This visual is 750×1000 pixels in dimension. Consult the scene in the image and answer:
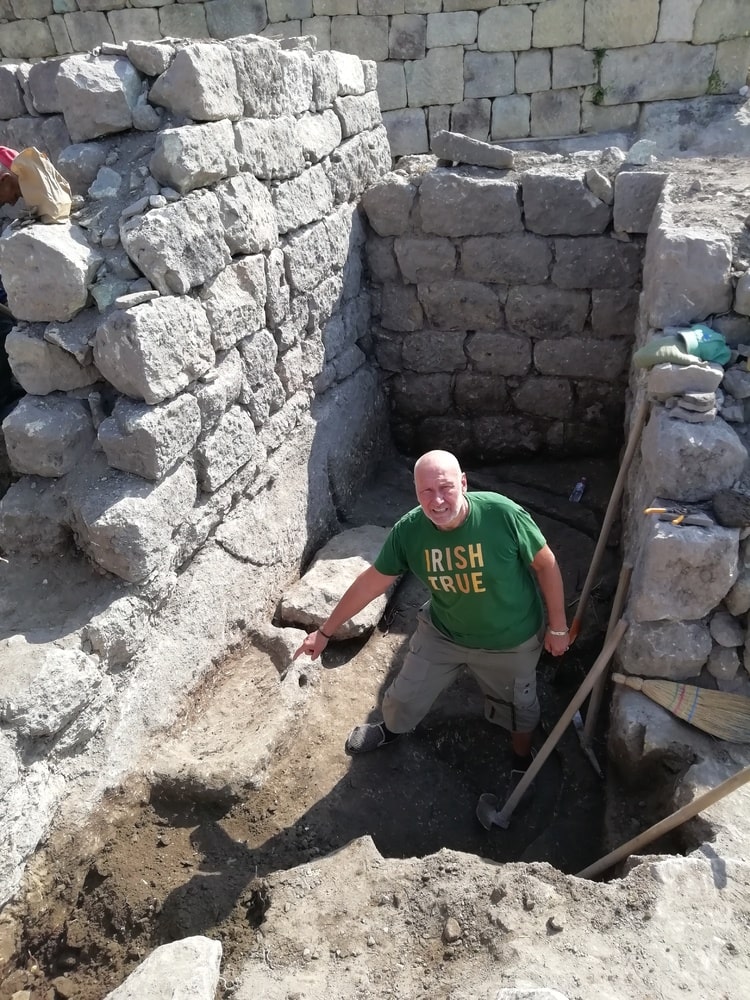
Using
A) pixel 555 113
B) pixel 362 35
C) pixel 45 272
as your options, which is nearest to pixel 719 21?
pixel 555 113

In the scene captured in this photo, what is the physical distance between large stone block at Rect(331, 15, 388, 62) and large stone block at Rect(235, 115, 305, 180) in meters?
6.85

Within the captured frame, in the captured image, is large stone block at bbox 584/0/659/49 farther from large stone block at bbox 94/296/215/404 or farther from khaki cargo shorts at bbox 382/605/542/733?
khaki cargo shorts at bbox 382/605/542/733

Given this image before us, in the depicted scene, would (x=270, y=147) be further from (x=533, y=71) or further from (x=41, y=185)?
(x=533, y=71)

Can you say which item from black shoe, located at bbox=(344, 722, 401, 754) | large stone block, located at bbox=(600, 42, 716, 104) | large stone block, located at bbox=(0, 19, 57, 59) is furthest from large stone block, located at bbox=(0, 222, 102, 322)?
large stone block, located at bbox=(0, 19, 57, 59)

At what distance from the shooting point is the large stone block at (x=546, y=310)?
5289 millimetres

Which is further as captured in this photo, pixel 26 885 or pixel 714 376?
pixel 714 376

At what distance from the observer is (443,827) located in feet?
11.4

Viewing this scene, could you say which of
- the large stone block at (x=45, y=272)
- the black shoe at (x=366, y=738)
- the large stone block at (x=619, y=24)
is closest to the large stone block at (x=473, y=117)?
the large stone block at (x=619, y=24)

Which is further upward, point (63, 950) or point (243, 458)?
point (243, 458)

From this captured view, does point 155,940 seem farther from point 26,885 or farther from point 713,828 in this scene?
point 713,828

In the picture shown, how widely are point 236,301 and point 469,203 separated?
2.14 meters

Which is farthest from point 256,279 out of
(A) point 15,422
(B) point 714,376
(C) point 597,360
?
(C) point 597,360

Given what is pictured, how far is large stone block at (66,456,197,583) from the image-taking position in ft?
10.2

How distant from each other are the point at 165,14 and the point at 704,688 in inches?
427
